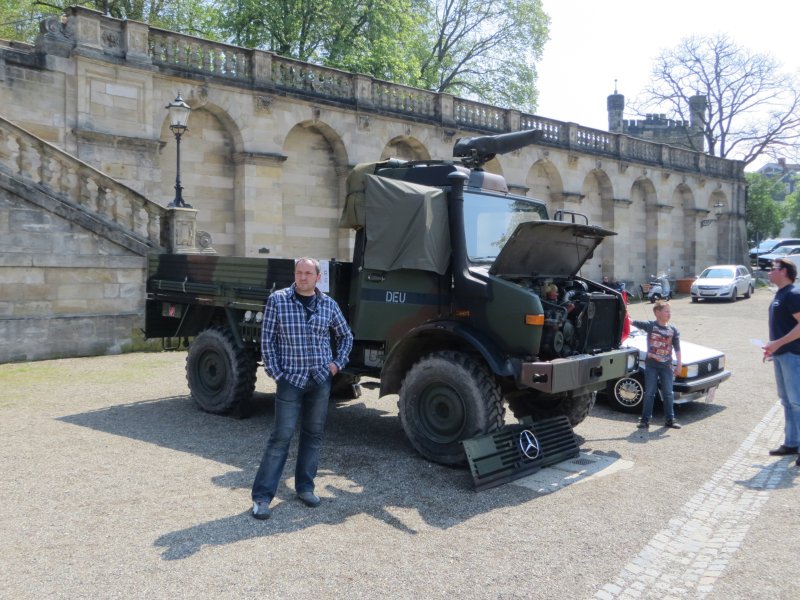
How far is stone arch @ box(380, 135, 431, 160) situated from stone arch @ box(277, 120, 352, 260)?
2241 mm

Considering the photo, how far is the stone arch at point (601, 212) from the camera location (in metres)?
31.9

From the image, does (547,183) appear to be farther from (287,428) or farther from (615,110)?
(615,110)

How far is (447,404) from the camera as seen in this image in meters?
6.50

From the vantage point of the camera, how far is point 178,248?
1409 centimetres

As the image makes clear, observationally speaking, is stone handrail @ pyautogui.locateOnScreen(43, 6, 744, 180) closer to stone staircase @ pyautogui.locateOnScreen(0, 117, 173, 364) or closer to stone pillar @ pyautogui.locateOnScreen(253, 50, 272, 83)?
stone pillar @ pyautogui.locateOnScreen(253, 50, 272, 83)

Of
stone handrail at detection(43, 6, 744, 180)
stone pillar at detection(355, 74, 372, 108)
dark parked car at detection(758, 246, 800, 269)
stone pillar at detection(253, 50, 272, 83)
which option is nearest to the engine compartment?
stone handrail at detection(43, 6, 744, 180)

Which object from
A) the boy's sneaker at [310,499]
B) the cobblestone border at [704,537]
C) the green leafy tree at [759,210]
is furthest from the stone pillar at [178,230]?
the green leafy tree at [759,210]

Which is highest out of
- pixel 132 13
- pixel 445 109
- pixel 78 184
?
pixel 132 13

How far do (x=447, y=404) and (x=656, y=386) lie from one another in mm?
3439

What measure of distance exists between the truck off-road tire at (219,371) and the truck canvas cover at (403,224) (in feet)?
8.03

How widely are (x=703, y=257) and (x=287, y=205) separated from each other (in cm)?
2741

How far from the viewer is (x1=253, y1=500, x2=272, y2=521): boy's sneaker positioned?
506 centimetres

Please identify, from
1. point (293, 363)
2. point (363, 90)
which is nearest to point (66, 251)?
point (293, 363)

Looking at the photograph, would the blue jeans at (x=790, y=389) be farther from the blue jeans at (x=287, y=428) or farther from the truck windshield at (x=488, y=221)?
the blue jeans at (x=287, y=428)
